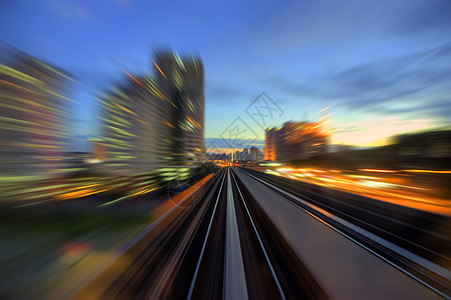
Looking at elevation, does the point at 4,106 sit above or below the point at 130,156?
above

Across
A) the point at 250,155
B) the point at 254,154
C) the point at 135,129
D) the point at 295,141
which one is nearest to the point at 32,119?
the point at 135,129

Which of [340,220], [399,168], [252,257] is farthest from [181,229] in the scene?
[399,168]

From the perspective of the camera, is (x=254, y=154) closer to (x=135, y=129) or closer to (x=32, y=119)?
(x=135, y=129)

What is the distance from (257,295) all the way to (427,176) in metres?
24.1

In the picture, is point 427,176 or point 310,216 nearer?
point 310,216

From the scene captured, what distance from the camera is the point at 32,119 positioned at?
1065 centimetres

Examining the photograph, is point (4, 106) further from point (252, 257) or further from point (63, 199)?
point (252, 257)

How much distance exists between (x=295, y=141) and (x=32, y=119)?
263 feet

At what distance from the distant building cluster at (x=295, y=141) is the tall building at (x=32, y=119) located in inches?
2300

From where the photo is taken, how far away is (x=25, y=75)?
10578 millimetres

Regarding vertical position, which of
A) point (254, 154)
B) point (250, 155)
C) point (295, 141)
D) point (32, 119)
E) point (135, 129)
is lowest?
point (32, 119)

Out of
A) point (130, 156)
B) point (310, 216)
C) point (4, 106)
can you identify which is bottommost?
point (310, 216)

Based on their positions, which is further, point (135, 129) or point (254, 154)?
point (254, 154)

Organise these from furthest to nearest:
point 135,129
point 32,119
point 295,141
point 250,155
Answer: point 250,155, point 295,141, point 135,129, point 32,119
